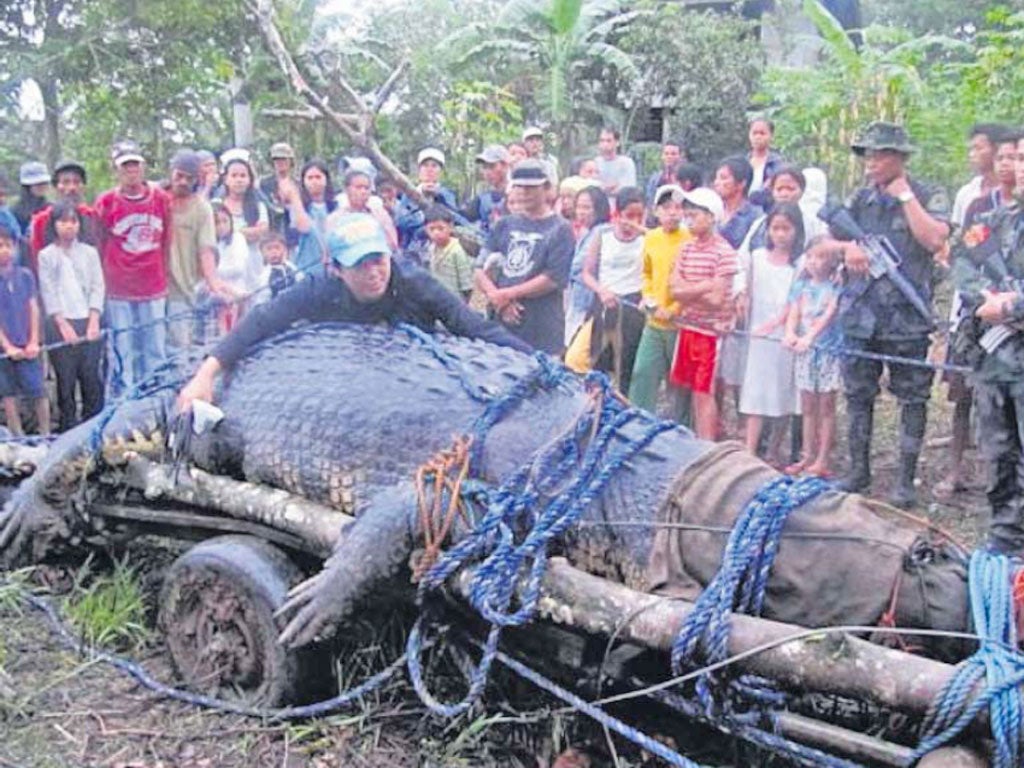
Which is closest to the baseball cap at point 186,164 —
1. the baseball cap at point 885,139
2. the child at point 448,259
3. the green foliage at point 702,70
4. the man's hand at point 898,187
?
the child at point 448,259

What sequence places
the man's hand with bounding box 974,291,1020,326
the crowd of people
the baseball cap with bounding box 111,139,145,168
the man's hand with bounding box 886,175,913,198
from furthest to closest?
the baseball cap with bounding box 111,139,145,168 → the man's hand with bounding box 886,175,913,198 → the crowd of people → the man's hand with bounding box 974,291,1020,326

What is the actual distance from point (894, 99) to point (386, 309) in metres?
8.68

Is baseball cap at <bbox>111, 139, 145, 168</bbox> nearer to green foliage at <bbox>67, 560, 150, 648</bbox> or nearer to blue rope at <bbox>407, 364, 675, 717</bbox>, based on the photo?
green foliage at <bbox>67, 560, 150, 648</bbox>

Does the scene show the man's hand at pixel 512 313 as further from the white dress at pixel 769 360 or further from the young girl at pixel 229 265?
the young girl at pixel 229 265

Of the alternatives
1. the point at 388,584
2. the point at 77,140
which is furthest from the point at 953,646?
the point at 77,140

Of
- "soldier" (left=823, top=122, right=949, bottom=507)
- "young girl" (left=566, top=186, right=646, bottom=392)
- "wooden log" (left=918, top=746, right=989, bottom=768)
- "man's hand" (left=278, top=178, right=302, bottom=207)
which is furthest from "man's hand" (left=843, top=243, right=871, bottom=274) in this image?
"man's hand" (left=278, top=178, right=302, bottom=207)

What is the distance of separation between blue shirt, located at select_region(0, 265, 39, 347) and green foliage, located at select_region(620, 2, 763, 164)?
454 inches

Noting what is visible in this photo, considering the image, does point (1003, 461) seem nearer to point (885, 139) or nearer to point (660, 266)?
point (885, 139)

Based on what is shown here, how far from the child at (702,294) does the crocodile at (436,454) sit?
2371 mm

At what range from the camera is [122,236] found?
740cm

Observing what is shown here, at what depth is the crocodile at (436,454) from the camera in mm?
3070

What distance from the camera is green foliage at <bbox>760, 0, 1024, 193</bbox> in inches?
411

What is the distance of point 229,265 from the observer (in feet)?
26.5

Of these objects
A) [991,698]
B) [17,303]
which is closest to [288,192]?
[17,303]
